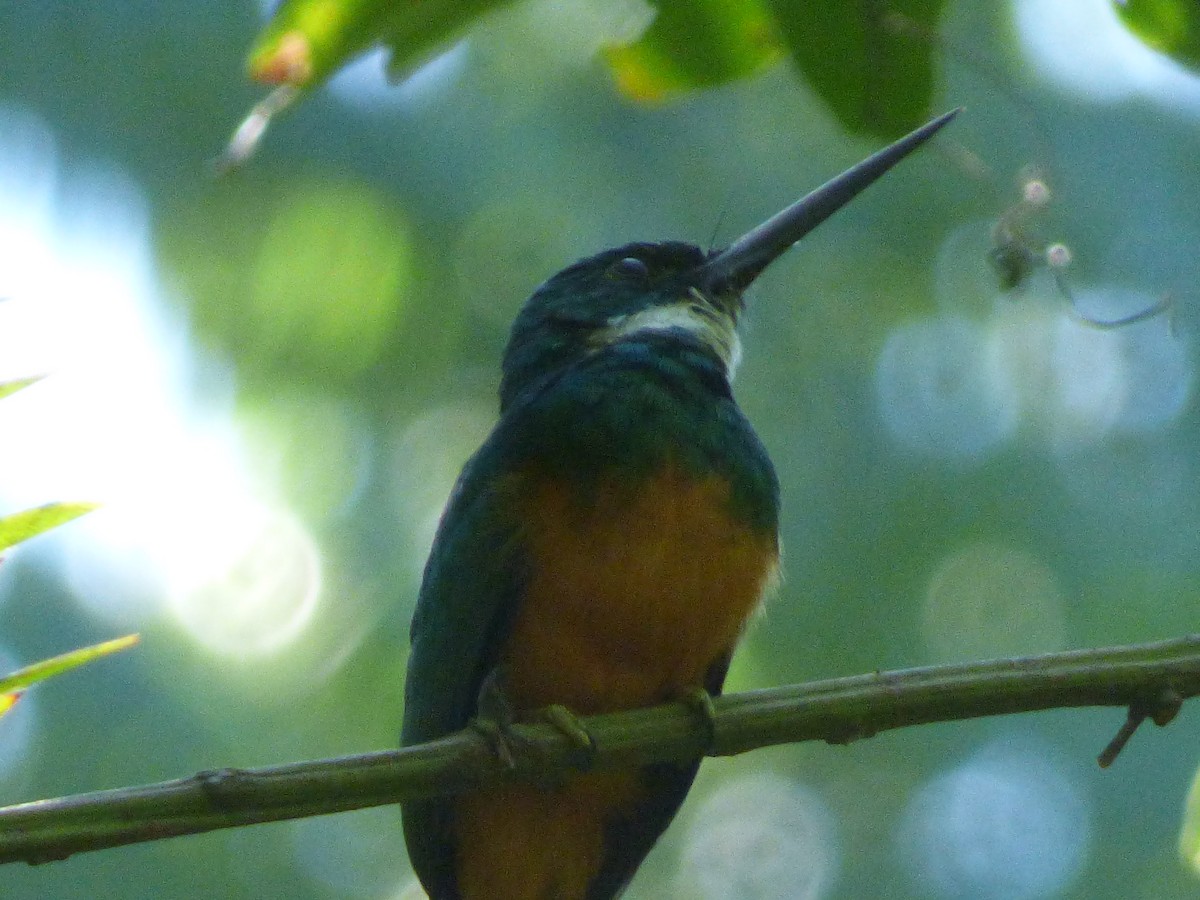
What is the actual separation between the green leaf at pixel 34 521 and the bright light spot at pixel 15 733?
3.47 m

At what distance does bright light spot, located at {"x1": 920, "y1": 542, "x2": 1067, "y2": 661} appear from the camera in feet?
15.7

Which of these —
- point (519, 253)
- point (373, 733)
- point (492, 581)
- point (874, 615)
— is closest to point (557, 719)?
point (492, 581)

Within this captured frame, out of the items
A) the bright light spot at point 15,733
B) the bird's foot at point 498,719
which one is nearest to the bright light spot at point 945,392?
the bright light spot at point 15,733

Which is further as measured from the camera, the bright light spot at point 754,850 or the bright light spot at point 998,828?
the bright light spot at point 754,850

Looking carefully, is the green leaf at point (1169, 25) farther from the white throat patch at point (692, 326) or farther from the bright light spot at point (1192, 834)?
the white throat patch at point (692, 326)

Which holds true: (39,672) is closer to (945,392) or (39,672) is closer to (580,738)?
(580,738)

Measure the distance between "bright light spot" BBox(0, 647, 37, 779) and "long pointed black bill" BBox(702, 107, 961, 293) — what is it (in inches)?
103

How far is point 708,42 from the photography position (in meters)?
1.63

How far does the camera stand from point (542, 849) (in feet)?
7.45

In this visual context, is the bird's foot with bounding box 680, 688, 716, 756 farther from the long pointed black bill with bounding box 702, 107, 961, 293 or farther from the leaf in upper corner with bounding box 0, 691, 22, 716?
the long pointed black bill with bounding box 702, 107, 961, 293

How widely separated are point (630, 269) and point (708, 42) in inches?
43.0

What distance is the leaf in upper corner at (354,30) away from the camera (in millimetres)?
1440

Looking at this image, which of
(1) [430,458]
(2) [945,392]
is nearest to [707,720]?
(1) [430,458]

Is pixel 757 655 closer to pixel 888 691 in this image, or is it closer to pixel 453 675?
pixel 453 675
